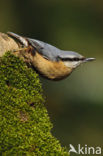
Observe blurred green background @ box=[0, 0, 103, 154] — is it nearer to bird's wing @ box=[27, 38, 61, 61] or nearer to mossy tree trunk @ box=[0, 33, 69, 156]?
bird's wing @ box=[27, 38, 61, 61]

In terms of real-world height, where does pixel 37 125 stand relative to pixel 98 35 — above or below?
below

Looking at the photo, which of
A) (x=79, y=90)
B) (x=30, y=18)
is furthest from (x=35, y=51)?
(x=30, y=18)

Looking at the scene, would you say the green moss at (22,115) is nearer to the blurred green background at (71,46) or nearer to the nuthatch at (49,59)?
the nuthatch at (49,59)

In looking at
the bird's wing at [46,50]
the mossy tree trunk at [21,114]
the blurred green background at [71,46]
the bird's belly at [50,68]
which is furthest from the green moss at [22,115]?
the blurred green background at [71,46]

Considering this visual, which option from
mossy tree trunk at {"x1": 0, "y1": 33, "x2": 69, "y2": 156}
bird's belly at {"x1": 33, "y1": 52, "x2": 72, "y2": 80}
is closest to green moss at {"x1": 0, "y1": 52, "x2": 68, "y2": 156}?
mossy tree trunk at {"x1": 0, "y1": 33, "x2": 69, "y2": 156}

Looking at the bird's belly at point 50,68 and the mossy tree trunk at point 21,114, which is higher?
the bird's belly at point 50,68

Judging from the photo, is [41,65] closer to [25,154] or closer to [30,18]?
[25,154]
